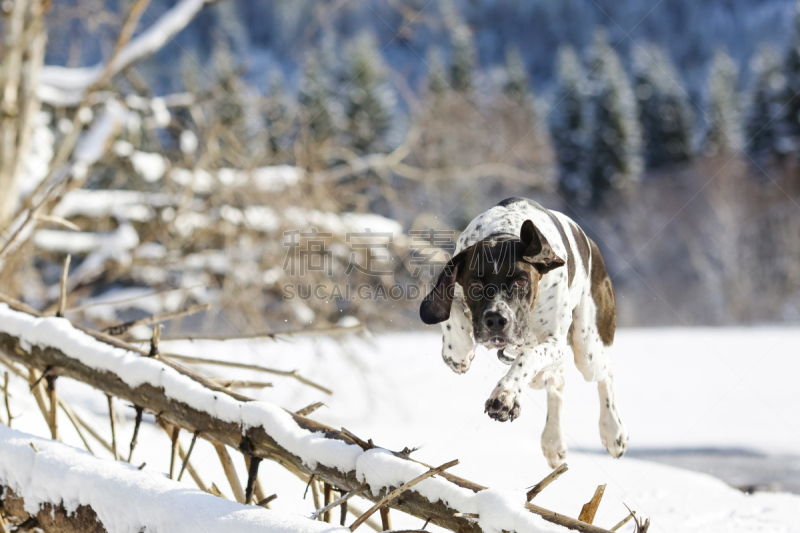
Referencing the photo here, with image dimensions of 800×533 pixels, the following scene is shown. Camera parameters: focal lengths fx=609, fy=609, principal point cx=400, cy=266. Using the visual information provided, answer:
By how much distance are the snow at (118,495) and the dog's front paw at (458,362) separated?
1049 mm

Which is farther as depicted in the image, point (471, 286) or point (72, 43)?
point (72, 43)

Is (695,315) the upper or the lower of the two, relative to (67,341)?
lower

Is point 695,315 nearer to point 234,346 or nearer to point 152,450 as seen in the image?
point 234,346

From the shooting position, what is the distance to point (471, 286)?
1039 mm

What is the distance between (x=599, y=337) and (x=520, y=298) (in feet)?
1.02

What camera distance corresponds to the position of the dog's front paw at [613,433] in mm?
1288

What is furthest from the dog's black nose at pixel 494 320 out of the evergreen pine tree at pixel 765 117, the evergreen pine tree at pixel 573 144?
the evergreen pine tree at pixel 765 117

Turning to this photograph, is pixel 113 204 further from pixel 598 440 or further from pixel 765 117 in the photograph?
pixel 765 117

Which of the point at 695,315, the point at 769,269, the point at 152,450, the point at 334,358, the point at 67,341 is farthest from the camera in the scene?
the point at 769,269

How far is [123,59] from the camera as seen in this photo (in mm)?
8281

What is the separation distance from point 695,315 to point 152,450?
19716 mm

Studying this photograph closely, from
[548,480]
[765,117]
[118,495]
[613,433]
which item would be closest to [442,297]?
[613,433]

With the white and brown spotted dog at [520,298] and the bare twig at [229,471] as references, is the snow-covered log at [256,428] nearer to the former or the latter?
the bare twig at [229,471]

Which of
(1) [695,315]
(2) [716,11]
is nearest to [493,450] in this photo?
(1) [695,315]
